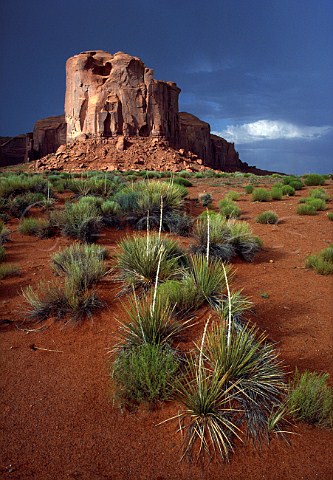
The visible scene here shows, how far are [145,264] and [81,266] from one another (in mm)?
1093

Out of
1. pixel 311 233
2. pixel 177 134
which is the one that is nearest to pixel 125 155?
pixel 177 134

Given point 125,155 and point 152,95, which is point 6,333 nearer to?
point 125,155

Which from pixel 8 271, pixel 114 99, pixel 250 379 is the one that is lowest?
pixel 250 379

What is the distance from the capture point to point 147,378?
3252 mm

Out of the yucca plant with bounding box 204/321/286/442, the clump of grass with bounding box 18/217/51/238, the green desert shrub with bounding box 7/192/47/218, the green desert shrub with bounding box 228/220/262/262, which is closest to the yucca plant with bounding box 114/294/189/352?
the yucca plant with bounding box 204/321/286/442

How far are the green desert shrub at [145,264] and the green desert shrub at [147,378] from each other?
6.02ft

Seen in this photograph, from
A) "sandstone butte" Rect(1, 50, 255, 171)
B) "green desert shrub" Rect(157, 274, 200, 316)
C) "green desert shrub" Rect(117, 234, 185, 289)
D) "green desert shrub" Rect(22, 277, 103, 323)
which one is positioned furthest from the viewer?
"sandstone butte" Rect(1, 50, 255, 171)

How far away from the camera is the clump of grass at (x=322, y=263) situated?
6809 millimetres

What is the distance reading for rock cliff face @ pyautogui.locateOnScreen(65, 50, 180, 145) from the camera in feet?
176

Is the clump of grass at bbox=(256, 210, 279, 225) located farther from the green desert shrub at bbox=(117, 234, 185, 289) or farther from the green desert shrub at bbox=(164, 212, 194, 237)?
the green desert shrub at bbox=(117, 234, 185, 289)

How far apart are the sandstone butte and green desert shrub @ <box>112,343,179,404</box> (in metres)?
44.2

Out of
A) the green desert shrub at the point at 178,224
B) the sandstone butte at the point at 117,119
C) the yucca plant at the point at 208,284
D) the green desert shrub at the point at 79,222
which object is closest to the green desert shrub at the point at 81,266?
the yucca plant at the point at 208,284

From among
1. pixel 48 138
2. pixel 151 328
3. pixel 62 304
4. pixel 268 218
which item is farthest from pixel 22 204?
pixel 48 138

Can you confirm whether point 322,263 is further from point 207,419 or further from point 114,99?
point 114,99
